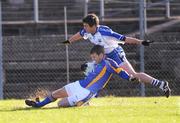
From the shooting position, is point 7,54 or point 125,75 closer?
point 125,75

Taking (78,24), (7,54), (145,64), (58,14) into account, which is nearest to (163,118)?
(145,64)

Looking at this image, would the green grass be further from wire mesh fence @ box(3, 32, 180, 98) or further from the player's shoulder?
wire mesh fence @ box(3, 32, 180, 98)

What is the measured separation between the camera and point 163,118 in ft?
35.7

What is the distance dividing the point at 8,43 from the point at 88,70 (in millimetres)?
8116

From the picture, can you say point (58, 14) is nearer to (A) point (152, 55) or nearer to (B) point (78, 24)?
(B) point (78, 24)

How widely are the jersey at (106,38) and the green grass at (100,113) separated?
1.05 metres

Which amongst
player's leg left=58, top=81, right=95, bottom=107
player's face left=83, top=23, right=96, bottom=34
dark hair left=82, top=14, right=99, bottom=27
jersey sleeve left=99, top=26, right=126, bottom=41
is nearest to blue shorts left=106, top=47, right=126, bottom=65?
jersey sleeve left=99, top=26, right=126, bottom=41

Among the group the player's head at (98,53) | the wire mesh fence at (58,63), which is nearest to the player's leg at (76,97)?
the player's head at (98,53)

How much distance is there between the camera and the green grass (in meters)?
10.7

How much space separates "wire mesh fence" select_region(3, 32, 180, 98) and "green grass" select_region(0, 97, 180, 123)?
6282 millimetres

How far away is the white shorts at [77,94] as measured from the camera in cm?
1277

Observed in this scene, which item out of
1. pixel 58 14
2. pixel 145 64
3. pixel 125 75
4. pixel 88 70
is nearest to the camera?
pixel 125 75

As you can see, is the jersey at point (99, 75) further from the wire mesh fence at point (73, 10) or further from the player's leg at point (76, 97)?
the wire mesh fence at point (73, 10)

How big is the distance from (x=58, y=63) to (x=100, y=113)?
9414 mm
